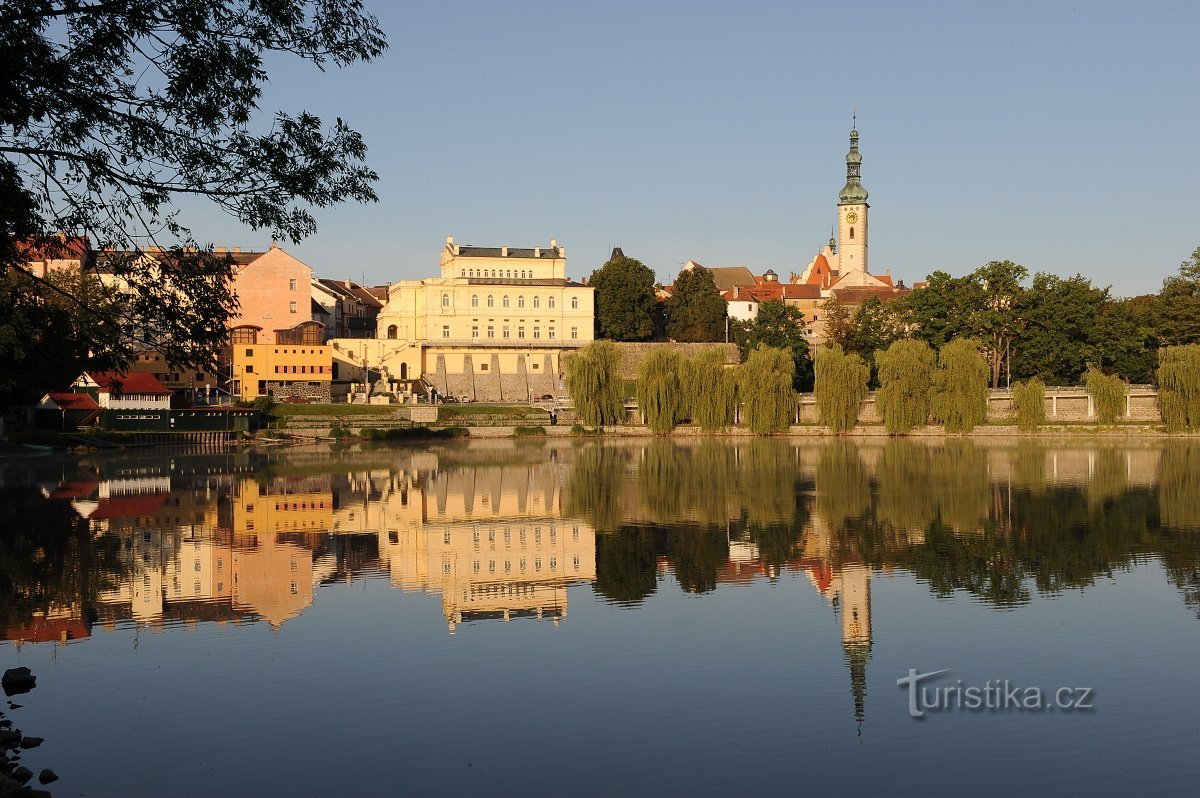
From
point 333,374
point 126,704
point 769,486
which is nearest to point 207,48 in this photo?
point 126,704

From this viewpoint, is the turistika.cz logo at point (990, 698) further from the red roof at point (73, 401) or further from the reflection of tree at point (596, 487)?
the red roof at point (73, 401)

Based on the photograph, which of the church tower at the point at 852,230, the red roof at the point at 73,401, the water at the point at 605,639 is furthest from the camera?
the church tower at the point at 852,230

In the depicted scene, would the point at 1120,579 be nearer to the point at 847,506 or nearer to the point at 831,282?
the point at 847,506

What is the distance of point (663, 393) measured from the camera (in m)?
61.8

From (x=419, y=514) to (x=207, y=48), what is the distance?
20115 millimetres

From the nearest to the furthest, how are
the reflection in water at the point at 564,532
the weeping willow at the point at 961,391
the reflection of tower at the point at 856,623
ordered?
the reflection of tower at the point at 856,623 < the reflection in water at the point at 564,532 < the weeping willow at the point at 961,391

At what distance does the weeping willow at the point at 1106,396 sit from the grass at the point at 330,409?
36266mm

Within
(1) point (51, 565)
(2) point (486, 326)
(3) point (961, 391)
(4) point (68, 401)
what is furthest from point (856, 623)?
(2) point (486, 326)

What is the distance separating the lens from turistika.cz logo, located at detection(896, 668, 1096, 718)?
1305 cm

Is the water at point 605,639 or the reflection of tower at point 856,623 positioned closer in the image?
the water at point 605,639

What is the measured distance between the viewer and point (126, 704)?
43.9 ft

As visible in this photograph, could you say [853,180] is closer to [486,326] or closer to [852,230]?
[852,230]

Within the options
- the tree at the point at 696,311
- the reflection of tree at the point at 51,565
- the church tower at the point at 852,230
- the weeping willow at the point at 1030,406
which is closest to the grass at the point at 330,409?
the tree at the point at 696,311

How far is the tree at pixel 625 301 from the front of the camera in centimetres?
8562
